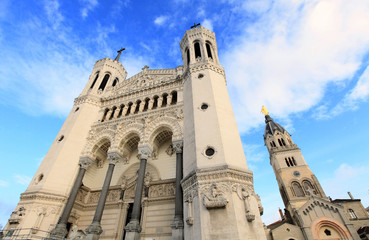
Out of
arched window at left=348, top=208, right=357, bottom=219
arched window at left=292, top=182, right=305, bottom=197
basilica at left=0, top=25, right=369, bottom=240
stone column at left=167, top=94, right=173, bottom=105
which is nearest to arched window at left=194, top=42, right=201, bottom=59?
basilica at left=0, top=25, right=369, bottom=240

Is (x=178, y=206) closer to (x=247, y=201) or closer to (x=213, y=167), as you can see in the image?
(x=213, y=167)

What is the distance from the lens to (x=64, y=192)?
44.4ft

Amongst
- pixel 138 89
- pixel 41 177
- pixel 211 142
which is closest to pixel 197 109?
pixel 211 142

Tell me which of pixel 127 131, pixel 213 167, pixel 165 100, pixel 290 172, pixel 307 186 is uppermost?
pixel 290 172

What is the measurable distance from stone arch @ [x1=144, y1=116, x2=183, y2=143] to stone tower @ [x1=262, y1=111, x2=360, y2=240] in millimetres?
21479

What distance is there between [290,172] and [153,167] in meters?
33.0

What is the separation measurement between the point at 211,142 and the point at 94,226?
8324mm

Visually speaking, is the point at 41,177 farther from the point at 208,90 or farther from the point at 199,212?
the point at 208,90

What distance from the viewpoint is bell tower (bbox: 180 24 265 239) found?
7.99 metres

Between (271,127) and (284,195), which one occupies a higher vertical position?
(271,127)

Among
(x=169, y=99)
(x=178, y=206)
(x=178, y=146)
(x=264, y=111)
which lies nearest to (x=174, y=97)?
(x=169, y=99)

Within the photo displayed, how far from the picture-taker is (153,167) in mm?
15688

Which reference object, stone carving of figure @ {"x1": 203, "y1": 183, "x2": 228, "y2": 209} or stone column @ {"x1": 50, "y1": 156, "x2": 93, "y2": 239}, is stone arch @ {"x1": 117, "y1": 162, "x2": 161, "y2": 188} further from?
stone carving of figure @ {"x1": 203, "y1": 183, "x2": 228, "y2": 209}

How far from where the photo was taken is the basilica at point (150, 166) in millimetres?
8906
